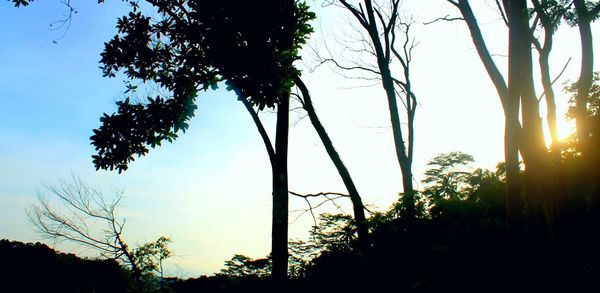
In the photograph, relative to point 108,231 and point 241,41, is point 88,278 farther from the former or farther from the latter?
point 241,41

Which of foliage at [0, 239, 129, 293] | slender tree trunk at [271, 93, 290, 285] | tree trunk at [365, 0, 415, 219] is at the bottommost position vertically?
foliage at [0, 239, 129, 293]

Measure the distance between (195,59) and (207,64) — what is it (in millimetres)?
264

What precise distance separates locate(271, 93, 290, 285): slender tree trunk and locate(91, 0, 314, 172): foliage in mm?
1821

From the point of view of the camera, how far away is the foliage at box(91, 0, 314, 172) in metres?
6.95

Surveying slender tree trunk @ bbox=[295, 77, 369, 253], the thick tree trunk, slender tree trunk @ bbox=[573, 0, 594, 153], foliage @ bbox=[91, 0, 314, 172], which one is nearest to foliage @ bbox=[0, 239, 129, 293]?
foliage @ bbox=[91, 0, 314, 172]

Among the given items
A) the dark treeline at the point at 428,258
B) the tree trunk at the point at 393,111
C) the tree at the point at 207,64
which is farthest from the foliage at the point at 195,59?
A: the tree trunk at the point at 393,111

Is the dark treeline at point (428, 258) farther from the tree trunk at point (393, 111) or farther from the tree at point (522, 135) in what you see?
the tree trunk at point (393, 111)

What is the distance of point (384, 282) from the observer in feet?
21.7

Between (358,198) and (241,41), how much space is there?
765 centimetres

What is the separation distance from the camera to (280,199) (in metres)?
9.61

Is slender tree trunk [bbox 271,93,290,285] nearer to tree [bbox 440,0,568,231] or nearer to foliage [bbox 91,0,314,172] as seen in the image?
foliage [bbox 91,0,314,172]

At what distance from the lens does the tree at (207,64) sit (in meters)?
6.96

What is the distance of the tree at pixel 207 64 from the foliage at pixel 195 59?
18 mm

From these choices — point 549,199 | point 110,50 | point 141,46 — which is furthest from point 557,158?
point 110,50
